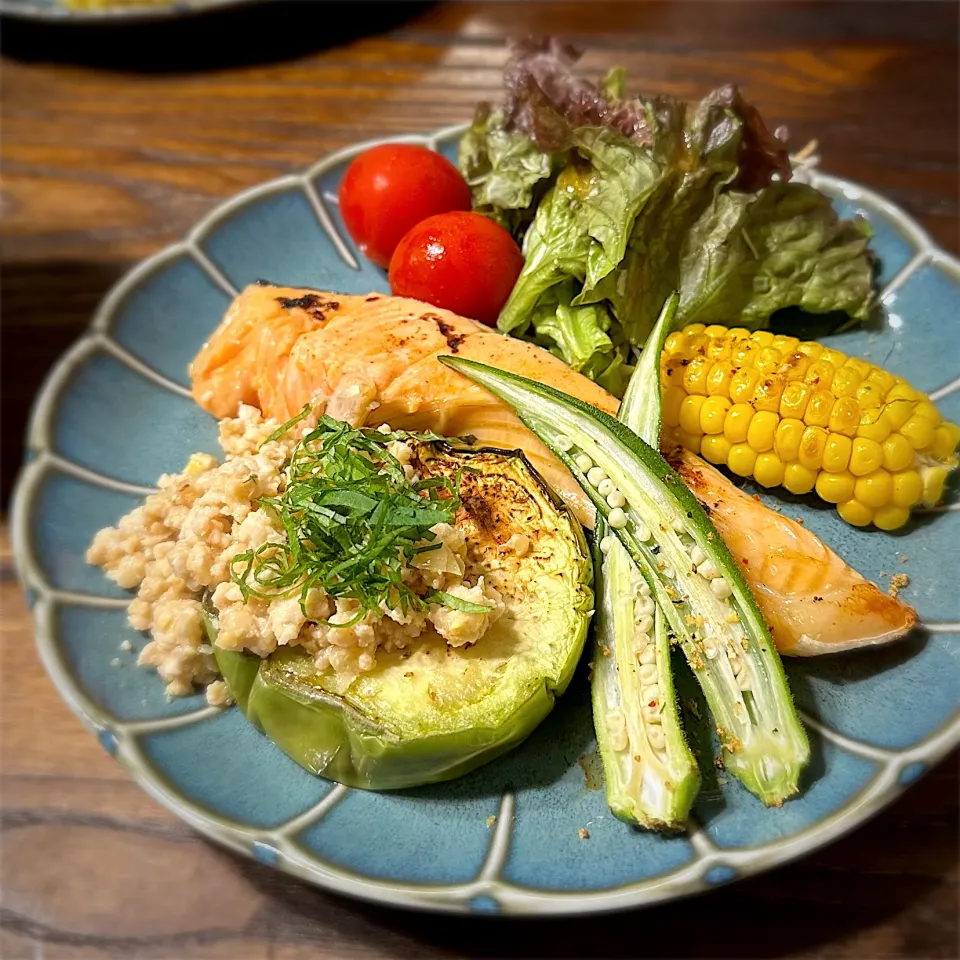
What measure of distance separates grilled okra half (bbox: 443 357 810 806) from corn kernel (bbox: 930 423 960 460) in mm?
669

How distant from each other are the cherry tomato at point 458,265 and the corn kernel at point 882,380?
3.73 feet

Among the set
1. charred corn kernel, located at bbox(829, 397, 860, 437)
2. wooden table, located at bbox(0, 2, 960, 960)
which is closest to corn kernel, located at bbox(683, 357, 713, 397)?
charred corn kernel, located at bbox(829, 397, 860, 437)

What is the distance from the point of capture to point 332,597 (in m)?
1.83

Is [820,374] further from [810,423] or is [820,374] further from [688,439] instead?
[688,439]

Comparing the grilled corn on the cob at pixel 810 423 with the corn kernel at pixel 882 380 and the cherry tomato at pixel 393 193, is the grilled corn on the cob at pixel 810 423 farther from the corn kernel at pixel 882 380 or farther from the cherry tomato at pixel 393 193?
the cherry tomato at pixel 393 193

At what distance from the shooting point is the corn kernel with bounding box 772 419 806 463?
2160mm

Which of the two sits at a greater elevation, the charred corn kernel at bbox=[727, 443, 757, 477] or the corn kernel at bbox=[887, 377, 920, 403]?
the corn kernel at bbox=[887, 377, 920, 403]

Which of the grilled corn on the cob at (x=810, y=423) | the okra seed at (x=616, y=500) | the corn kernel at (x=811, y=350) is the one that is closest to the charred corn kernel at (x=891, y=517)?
the grilled corn on the cob at (x=810, y=423)

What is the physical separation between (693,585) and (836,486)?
55 cm

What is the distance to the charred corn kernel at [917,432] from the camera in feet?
6.86

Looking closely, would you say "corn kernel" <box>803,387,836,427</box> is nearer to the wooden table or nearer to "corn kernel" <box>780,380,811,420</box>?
"corn kernel" <box>780,380,811,420</box>

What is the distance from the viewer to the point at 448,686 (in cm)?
179

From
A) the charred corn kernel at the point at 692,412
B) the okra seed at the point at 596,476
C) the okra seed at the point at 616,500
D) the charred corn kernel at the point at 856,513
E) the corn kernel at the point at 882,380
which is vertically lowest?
the charred corn kernel at the point at 856,513

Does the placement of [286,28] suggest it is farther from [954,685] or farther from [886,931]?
[886,931]
